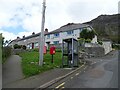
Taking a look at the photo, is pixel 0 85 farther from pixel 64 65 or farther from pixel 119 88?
pixel 64 65

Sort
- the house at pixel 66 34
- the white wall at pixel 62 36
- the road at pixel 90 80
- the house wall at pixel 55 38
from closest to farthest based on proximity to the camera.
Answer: the road at pixel 90 80 < the house at pixel 66 34 < the house wall at pixel 55 38 < the white wall at pixel 62 36

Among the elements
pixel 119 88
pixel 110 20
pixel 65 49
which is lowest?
pixel 119 88

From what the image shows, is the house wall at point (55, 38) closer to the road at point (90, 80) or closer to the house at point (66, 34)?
the house at point (66, 34)

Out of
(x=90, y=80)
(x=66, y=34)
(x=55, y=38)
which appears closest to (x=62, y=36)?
(x=66, y=34)

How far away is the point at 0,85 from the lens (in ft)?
39.1

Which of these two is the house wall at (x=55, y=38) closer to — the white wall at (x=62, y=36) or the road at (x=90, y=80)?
the white wall at (x=62, y=36)

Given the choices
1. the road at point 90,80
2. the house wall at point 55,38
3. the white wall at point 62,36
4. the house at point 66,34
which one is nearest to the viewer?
the road at point 90,80

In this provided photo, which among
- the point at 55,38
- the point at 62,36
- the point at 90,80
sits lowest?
the point at 90,80

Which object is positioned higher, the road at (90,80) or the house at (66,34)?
the house at (66,34)

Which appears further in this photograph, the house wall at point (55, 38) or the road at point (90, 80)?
the house wall at point (55, 38)

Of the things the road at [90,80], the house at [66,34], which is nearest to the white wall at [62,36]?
the house at [66,34]

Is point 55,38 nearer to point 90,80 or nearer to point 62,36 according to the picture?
point 62,36

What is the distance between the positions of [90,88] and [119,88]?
1437 mm

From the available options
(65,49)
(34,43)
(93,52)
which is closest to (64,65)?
(65,49)
